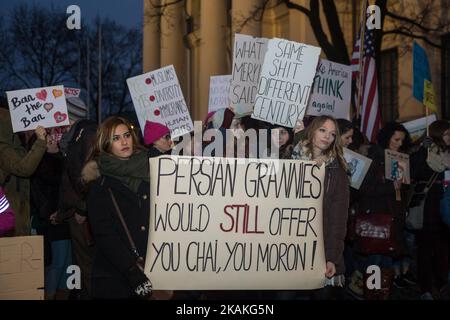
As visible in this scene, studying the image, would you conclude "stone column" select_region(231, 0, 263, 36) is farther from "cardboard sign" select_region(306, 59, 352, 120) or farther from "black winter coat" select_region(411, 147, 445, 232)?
"black winter coat" select_region(411, 147, 445, 232)

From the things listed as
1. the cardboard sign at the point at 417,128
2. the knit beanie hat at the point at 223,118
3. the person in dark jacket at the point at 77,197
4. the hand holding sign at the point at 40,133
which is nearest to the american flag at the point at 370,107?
the cardboard sign at the point at 417,128

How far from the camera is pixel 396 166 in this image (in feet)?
27.2

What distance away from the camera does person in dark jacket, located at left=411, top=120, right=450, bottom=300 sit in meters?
8.41

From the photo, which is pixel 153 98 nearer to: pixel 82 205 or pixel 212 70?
pixel 82 205

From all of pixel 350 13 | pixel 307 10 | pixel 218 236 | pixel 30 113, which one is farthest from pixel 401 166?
pixel 350 13

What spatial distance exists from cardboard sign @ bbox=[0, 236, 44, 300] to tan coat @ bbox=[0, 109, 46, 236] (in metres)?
1.42

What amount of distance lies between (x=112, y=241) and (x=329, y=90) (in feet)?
12.9

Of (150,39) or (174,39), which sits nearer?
(150,39)

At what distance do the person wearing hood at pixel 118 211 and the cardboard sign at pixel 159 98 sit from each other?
2153 mm

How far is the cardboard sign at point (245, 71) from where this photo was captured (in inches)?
316

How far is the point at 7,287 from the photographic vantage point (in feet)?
18.2

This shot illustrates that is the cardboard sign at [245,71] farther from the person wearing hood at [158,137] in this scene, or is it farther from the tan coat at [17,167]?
the tan coat at [17,167]

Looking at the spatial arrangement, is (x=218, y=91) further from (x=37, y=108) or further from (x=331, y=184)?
(x=331, y=184)

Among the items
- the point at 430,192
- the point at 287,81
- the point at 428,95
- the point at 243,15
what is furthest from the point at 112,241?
the point at 243,15
